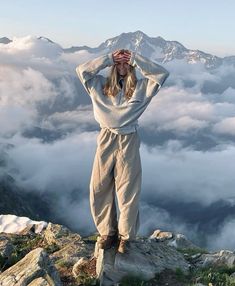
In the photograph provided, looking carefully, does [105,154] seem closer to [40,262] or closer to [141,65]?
[141,65]

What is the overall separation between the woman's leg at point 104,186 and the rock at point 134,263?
0.57 m

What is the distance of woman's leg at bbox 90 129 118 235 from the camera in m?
10.9

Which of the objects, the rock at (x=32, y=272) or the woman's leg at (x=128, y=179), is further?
the woman's leg at (x=128, y=179)

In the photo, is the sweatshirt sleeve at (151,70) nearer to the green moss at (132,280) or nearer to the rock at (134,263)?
the rock at (134,263)

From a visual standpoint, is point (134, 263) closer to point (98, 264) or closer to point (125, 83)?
point (98, 264)

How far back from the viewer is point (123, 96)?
35.2 ft

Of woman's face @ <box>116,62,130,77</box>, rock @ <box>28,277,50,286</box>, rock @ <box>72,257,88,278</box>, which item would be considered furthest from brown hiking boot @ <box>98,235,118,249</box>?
woman's face @ <box>116,62,130,77</box>

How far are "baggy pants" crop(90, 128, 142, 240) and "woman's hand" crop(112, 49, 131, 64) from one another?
57.5 inches

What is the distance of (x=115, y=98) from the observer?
10.7 m

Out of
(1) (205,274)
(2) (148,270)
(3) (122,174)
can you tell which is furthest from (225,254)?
(3) (122,174)

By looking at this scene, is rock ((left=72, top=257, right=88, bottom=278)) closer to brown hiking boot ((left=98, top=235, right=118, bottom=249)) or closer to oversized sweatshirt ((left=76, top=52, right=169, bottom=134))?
brown hiking boot ((left=98, top=235, right=118, bottom=249))

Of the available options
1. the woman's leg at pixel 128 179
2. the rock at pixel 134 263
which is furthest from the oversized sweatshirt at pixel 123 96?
the rock at pixel 134 263

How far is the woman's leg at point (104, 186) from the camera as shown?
35.9 ft

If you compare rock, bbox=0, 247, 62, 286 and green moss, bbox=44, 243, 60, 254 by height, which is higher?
rock, bbox=0, 247, 62, 286
